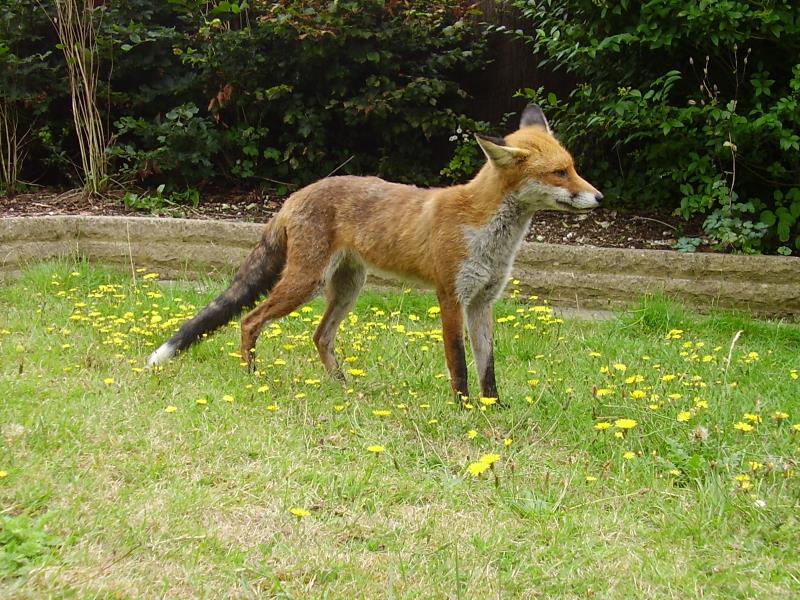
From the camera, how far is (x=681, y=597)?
2.66 m

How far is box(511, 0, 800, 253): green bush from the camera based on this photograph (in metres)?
6.53

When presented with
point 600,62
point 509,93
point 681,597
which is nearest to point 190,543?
point 681,597

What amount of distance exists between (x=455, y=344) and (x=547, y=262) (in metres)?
2.62

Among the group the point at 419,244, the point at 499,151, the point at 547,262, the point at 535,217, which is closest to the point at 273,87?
the point at 535,217

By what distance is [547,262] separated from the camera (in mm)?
7031

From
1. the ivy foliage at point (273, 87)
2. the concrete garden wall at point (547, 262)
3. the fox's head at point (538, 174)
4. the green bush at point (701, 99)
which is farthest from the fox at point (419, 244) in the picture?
the ivy foliage at point (273, 87)

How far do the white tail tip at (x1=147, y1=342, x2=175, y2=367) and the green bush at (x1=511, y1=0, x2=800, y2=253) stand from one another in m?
4.23

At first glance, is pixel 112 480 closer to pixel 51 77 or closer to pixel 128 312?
pixel 128 312

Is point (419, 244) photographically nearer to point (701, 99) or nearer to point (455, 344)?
point (455, 344)

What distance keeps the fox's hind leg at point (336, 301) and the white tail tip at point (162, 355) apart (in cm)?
93

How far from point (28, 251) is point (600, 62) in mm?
5587

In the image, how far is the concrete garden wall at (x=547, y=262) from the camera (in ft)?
21.6

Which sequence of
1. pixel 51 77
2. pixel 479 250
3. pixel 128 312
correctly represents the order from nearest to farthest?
pixel 479 250 → pixel 128 312 → pixel 51 77

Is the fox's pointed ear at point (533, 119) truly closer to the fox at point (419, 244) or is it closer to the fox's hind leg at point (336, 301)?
the fox at point (419, 244)
